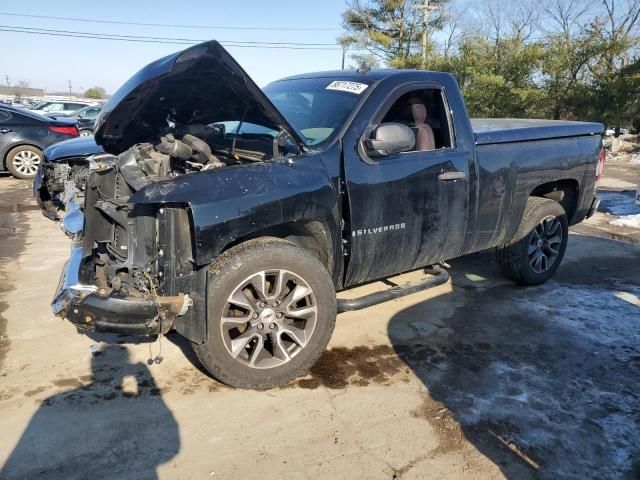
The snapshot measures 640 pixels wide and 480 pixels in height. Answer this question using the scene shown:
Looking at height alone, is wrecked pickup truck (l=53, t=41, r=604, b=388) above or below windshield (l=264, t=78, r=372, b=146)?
below

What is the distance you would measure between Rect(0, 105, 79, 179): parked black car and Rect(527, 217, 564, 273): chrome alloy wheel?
32.2 feet

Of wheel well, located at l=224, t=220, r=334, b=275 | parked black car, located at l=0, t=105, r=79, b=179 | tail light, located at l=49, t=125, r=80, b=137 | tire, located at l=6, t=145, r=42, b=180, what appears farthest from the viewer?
tail light, located at l=49, t=125, r=80, b=137

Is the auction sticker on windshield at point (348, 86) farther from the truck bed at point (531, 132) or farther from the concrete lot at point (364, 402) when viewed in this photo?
the concrete lot at point (364, 402)

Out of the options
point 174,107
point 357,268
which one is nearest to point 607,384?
point 357,268

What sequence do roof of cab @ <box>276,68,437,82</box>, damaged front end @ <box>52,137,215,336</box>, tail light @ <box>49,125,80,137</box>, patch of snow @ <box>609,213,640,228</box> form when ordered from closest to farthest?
damaged front end @ <box>52,137,215,336</box> → roof of cab @ <box>276,68,437,82</box> → patch of snow @ <box>609,213,640,228</box> → tail light @ <box>49,125,80,137</box>

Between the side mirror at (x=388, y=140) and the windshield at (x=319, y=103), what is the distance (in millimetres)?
284

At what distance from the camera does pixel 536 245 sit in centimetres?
523

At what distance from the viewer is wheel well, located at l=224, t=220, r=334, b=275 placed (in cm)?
336

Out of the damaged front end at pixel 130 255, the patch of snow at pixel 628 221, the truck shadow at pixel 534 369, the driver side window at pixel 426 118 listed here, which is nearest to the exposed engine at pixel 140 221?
the damaged front end at pixel 130 255

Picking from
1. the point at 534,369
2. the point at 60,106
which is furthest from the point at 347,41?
the point at 534,369

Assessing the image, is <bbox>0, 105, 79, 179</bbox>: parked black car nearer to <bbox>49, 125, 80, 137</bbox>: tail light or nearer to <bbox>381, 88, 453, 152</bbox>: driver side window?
<bbox>49, 125, 80, 137</bbox>: tail light

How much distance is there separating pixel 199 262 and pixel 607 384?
9.25 feet

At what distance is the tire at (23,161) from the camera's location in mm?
10781

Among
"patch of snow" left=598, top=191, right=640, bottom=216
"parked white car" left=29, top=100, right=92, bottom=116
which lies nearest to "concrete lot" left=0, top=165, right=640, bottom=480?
"patch of snow" left=598, top=191, right=640, bottom=216
